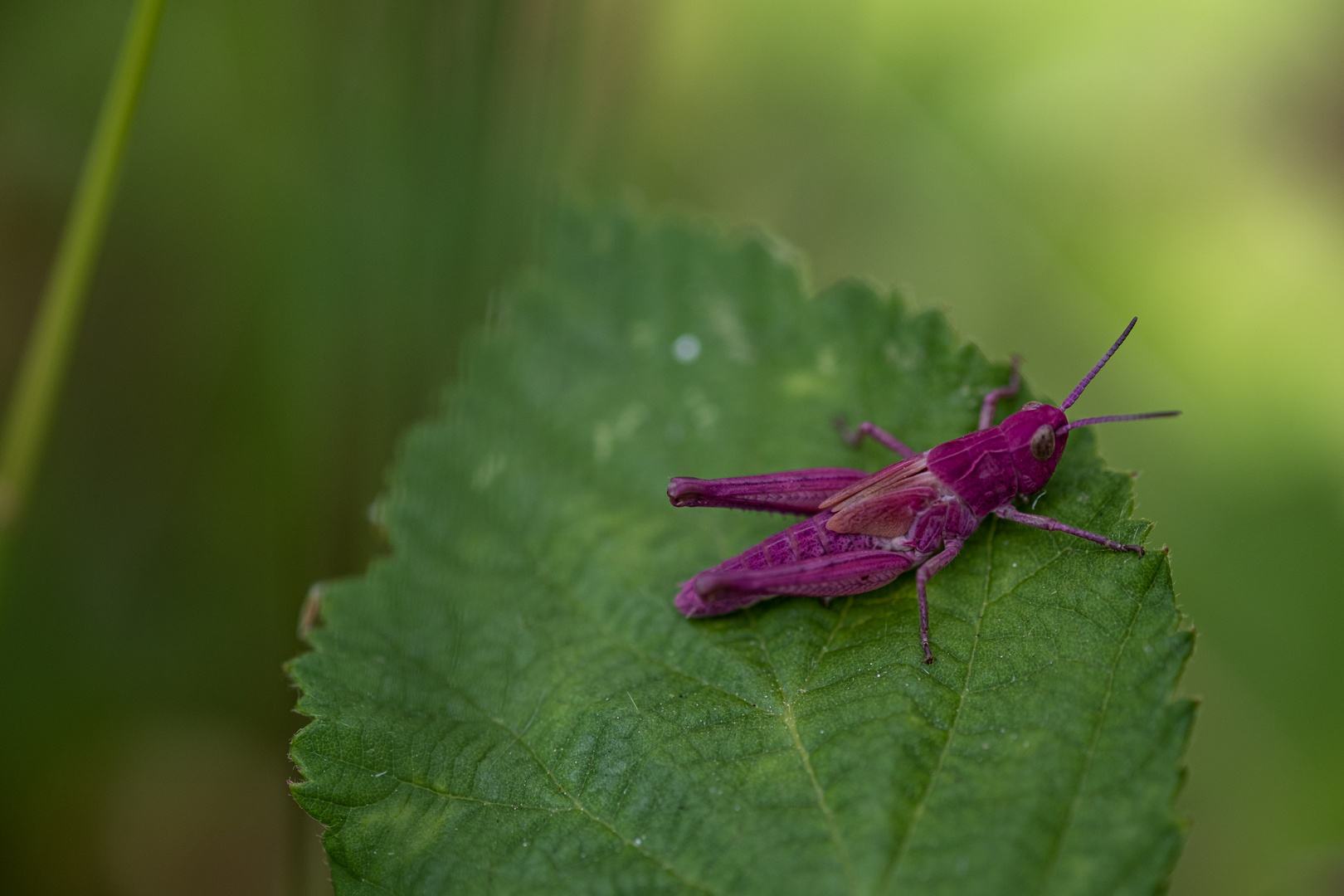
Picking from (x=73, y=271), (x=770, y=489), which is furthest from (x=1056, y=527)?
(x=73, y=271)

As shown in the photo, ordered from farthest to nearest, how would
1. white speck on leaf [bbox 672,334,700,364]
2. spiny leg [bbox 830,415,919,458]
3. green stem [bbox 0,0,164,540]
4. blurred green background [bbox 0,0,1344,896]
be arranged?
1. blurred green background [bbox 0,0,1344,896]
2. white speck on leaf [bbox 672,334,700,364]
3. spiny leg [bbox 830,415,919,458]
4. green stem [bbox 0,0,164,540]

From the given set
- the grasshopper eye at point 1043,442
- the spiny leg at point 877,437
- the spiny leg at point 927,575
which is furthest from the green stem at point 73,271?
the grasshopper eye at point 1043,442

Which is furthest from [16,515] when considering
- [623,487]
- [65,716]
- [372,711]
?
[623,487]

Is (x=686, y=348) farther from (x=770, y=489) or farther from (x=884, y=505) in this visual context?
(x=884, y=505)

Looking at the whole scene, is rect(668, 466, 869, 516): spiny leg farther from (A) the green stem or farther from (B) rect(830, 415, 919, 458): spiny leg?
(A) the green stem

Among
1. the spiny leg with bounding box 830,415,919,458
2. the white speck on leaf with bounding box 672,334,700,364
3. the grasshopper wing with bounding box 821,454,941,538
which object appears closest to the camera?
the grasshopper wing with bounding box 821,454,941,538

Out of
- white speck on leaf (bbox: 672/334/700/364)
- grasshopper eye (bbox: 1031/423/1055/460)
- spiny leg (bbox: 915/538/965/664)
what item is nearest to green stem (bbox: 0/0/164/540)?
white speck on leaf (bbox: 672/334/700/364)

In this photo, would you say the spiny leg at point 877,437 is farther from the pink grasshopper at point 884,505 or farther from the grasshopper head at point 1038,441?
the grasshopper head at point 1038,441

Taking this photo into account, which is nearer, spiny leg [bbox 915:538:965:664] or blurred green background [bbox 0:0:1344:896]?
spiny leg [bbox 915:538:965:664]
